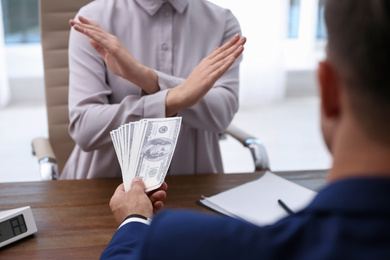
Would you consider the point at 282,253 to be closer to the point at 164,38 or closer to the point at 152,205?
the point at 152,205

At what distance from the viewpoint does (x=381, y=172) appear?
21.1 inches

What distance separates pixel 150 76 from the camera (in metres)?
1.58

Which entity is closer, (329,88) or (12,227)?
(329,88)

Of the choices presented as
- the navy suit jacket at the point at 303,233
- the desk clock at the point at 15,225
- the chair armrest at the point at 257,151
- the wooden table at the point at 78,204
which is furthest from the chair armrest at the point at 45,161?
the navy suit jacket at the point at 303,233

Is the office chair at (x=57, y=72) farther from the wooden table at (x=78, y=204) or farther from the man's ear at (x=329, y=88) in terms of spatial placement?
the man's ear at (x=329, y=88)

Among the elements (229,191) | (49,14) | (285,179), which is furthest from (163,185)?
(49,14)

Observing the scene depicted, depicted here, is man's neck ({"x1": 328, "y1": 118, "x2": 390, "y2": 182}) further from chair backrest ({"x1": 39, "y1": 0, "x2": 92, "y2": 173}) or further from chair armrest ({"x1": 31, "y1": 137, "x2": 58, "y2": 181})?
chair backrest ({"x1": 39, "y1": 0, "x2": 92, "y2": 173})

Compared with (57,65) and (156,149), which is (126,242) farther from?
(57,65)

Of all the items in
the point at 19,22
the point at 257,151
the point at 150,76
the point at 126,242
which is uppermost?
the point at 150,76

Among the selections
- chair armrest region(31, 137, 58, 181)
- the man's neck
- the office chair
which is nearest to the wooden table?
chair armrest region(31, 137, 58, 181)

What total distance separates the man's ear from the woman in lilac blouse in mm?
887

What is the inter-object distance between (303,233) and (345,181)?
7 cm

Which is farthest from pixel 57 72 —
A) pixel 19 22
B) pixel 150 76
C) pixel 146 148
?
pixel 19 22

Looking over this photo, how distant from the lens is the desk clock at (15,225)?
1.15 m
